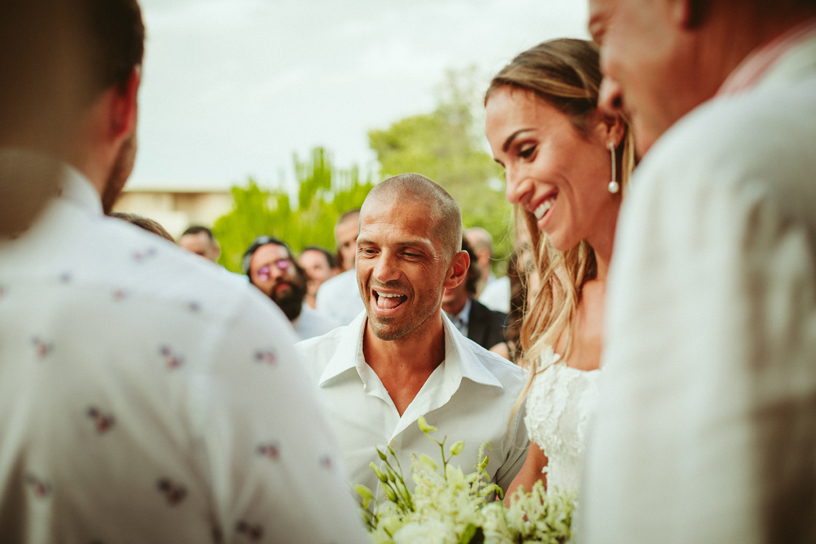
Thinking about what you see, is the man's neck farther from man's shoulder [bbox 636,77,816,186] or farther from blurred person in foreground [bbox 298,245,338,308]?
blurred person in foreground [bbox 298,245,338,308]

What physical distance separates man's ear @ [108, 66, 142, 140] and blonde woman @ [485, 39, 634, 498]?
132cm

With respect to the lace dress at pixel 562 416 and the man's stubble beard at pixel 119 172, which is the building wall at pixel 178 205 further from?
the man's stubble beard at pixel 119 172

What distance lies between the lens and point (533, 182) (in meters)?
2.10

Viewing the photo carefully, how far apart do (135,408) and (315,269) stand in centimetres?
875

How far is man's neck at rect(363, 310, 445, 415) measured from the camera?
3000 millimetres

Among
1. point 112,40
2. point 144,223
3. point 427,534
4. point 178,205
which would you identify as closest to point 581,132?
point 427,534

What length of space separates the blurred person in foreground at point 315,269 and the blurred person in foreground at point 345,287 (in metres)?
1.76

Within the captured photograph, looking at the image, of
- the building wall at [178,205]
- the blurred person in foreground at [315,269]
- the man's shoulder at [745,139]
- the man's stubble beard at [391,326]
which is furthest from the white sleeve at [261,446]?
the building wall at [178,205]

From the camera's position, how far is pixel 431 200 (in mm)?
3039

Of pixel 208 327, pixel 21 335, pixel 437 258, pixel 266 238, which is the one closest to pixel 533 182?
pixel 437 258

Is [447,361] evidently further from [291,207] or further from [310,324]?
[291,207]

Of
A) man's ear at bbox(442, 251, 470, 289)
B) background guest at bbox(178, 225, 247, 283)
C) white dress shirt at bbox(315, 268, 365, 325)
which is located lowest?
white dress shirt at bbox(315, 268, 365, 325)

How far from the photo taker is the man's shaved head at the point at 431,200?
3008 millimetres

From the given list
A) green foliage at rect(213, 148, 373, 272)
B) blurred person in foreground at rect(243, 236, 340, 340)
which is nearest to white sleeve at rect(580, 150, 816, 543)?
blurred person in foreground at rect(243, 236, 340, 340)
